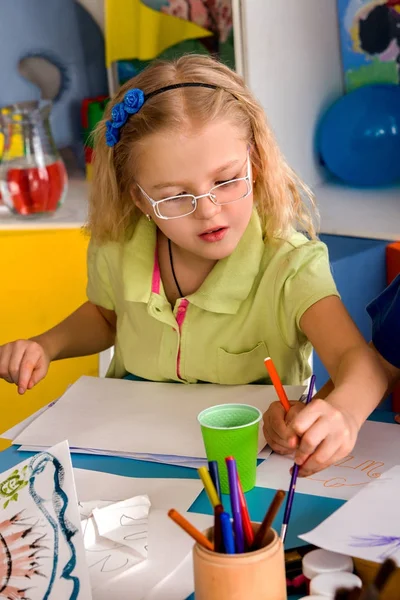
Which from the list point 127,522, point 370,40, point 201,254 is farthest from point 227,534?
point 370,40

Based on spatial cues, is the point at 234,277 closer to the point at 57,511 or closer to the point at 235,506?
the point at 57,511

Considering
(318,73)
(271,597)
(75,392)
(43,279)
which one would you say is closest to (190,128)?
(75,392)

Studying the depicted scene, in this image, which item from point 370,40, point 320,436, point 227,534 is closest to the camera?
point 227,534

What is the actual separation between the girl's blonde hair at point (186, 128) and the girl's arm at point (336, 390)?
0.60 feet

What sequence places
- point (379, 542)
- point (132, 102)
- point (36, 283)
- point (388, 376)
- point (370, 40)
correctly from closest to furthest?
point (379, 542) → point (388, 376) → point (132, 102) → point (36, 283) → point (370, 40)

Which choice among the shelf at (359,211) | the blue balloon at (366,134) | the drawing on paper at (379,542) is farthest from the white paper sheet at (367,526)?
the blue balloon at (366,134)

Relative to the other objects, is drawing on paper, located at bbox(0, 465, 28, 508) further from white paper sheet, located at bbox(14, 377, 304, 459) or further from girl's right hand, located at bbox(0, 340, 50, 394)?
girl's right hand, located at bbox(0, 340, 50, 394)

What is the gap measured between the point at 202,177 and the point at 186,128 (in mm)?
73

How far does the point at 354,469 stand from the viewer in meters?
0.91

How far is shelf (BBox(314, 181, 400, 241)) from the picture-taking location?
5.88 feet

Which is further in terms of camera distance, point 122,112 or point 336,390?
point 122,112

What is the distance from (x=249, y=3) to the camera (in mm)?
1863

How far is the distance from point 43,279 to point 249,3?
740 mm

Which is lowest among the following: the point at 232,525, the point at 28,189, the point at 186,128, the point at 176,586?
the point at 176,586
